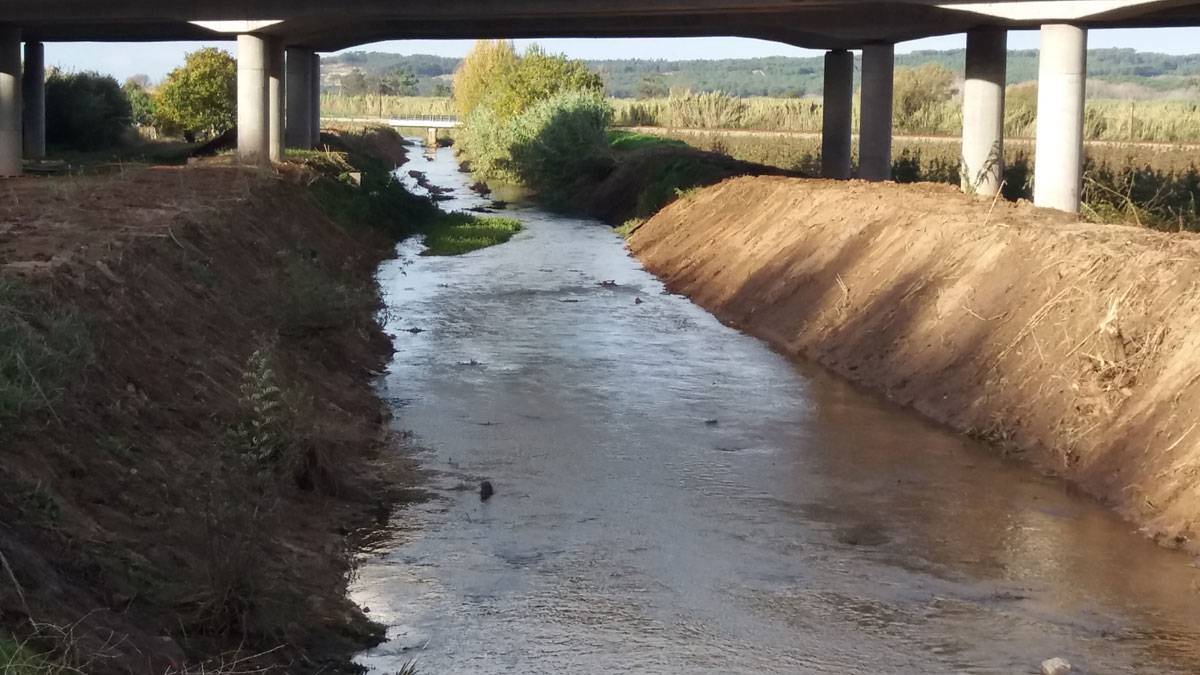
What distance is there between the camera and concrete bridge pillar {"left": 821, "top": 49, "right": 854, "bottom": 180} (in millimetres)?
48375

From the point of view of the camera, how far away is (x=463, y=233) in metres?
44.3

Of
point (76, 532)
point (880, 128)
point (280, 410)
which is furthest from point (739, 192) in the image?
point (76, 532)

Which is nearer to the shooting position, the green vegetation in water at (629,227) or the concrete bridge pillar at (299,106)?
the green vegetation in water at (629,227)

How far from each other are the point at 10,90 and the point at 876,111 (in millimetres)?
24843

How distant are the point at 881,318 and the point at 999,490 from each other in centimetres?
820

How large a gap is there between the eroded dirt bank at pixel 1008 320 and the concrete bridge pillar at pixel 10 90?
21.7m

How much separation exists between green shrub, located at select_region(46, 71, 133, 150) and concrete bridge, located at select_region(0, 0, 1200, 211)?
1288cm

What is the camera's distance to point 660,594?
12.2 meters

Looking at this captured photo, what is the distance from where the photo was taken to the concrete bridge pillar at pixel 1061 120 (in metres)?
30.3

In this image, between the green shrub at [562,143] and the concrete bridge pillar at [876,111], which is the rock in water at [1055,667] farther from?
the green shrub at [562,143]

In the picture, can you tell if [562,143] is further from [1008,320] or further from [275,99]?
[1008,320]

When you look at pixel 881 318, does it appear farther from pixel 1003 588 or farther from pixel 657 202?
pixel 657 202

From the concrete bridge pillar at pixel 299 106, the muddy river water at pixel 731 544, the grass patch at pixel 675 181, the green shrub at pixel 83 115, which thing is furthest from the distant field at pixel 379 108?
the muddy river water at pixel 731 544

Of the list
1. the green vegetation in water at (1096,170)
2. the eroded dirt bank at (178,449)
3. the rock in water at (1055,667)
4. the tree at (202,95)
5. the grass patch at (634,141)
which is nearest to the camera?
the eroded dirt bank at (178,449)
